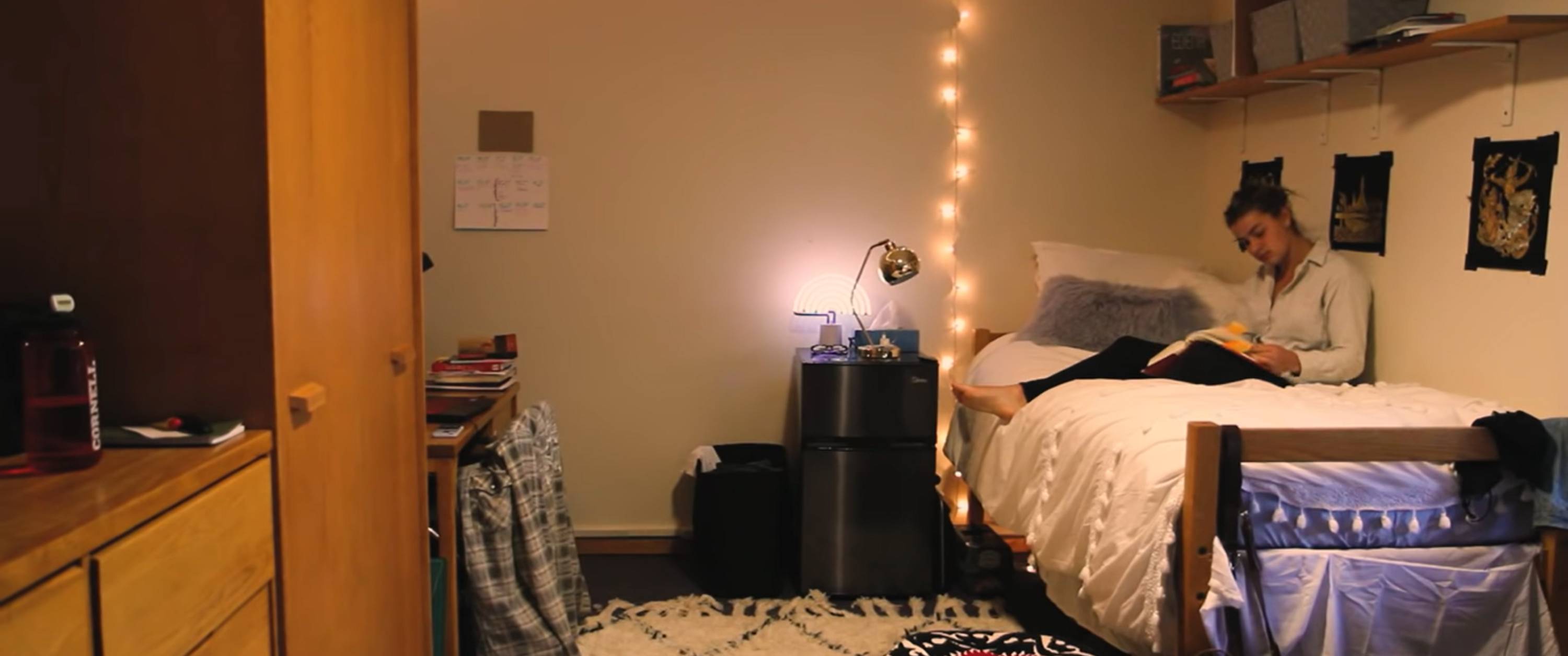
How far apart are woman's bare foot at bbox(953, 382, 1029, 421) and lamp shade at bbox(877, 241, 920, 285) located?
41 centimetres

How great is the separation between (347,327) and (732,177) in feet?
7.51

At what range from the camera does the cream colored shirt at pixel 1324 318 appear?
3014 mm

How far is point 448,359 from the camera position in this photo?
332 centimetres

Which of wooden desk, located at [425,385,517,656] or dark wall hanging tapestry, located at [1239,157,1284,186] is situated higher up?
dark wall hanging tapestry, located at [1239,157,1284,186]

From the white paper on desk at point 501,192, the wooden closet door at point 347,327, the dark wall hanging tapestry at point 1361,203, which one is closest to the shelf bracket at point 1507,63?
the dark wall hanging tapestry at point 1361,203

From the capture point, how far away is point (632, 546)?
3943 millimetres

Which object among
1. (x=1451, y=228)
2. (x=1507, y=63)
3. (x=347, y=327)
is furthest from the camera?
(x=1451, y=228)

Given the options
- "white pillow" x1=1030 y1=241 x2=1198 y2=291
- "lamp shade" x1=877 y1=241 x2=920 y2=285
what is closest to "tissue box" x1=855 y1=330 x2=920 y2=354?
"lamp shade" x1=877 y1=241 x2=920 y2=285

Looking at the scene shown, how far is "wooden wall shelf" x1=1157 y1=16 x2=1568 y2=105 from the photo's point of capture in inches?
94.1

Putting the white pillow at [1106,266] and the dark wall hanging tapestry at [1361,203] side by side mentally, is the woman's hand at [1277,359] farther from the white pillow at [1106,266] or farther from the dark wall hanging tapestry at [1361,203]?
the white pillow at [1106,266]

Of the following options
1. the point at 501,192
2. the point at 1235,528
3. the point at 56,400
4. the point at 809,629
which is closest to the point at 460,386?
the point at 501,192

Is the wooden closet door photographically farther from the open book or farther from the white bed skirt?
the open book

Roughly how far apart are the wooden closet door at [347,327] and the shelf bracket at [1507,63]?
2.31 metres

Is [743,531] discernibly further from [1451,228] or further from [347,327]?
[1451,228]
